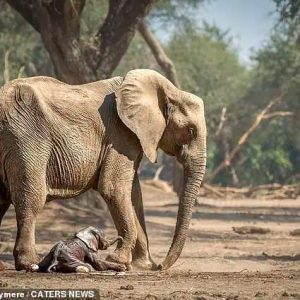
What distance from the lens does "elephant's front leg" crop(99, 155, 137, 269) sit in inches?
440

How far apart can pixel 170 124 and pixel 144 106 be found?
0.50m

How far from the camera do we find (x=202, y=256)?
49.8ft

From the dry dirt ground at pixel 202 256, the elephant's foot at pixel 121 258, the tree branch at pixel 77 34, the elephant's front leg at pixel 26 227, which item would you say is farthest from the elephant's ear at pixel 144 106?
the tree branch at pixel 77 34

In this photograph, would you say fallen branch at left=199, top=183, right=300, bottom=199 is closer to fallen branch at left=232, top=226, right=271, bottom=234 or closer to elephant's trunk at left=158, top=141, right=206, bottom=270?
fallen branch at left=232, top=226, right=271, bottom=234

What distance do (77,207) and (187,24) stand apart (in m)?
18.4

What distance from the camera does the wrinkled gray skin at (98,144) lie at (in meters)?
10.9

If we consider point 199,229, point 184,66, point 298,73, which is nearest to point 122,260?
point 199,229

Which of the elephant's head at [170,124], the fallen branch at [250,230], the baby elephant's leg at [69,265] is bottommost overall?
the baby elephant's leg at [69,265]

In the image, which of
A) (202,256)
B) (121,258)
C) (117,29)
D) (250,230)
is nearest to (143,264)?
(121,258)

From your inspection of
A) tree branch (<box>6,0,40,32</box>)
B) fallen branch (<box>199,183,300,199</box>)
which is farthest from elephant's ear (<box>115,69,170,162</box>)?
fallen branch (<box>199,183,300,199</box>)

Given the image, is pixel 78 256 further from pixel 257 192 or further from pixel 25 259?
pixel 257 192

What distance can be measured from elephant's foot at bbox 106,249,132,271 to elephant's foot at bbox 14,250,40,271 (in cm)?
84

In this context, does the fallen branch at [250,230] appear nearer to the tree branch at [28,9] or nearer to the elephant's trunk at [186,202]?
the tree branch at [28,9]

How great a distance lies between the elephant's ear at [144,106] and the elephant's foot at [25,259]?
5.83 feet
